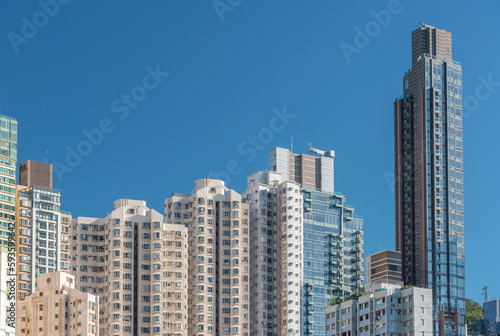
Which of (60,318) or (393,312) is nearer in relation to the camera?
(393,312)

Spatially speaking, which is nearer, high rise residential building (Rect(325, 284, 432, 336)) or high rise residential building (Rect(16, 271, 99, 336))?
high rise residential building (Rect(325, 284, 432, 336))

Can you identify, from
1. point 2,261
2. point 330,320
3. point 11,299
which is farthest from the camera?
point 11,299

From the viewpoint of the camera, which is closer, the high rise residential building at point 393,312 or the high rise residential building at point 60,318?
the high rise residential building at point 393,312

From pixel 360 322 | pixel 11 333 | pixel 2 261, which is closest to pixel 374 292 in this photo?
pixel 360 322

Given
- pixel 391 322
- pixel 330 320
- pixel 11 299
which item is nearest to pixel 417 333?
pixel 391 322

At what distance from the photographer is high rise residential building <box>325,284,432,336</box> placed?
551 feet

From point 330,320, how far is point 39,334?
45.8 metres

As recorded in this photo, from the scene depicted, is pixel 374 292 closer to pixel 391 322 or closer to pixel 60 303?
pixel 391 322

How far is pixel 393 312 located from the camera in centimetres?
16900

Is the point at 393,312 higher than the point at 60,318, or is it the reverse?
the point at 60,318

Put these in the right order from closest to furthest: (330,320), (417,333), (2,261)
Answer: (2,261), (417,333), (330,320)

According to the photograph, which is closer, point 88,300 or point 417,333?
point 417,333

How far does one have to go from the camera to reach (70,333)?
650 ft

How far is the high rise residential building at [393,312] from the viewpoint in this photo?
551ft
